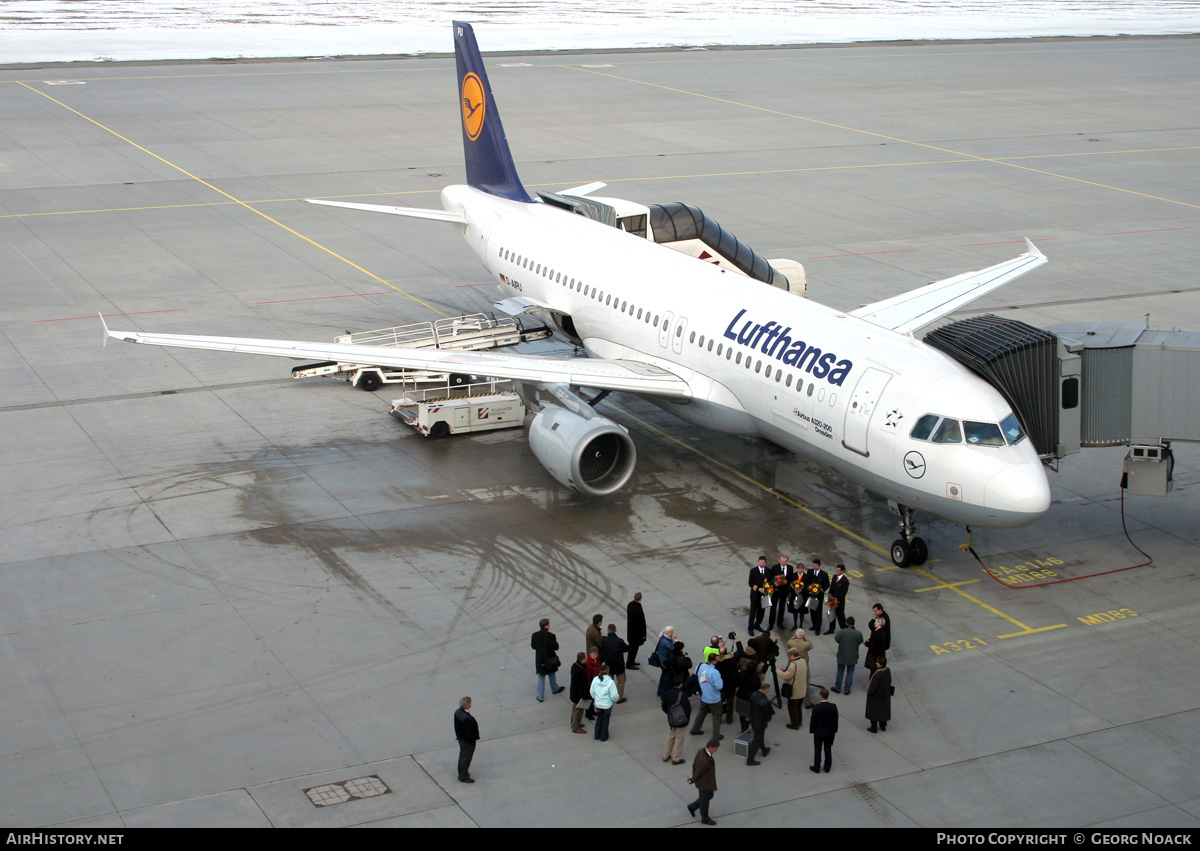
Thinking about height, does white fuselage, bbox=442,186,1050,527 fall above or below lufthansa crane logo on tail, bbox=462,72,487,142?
below

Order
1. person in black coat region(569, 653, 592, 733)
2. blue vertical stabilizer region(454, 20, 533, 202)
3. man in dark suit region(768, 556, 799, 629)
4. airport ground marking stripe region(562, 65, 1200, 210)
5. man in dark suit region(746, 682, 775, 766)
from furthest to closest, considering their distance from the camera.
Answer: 1. airport ground marking stripe region(562, 65, 1200, 210)
2. blue vertical stabilizer region(454, 20, 533, 202)
3. man in dark suit region(768, 556, 799, 629)
4. person in black coat region(569, 653, 592, 733)
5. man in dark suit region(746, 682, 775, 766)

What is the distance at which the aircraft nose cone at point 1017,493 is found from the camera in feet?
76.4

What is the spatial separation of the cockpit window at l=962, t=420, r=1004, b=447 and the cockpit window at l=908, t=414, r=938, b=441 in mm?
579

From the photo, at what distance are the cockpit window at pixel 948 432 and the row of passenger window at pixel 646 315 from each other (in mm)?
2444

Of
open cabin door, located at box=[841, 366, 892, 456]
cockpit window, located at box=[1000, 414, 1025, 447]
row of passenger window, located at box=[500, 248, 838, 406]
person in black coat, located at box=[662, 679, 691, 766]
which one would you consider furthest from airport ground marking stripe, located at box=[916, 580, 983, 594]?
person in black coat, located at box=[662, 679, 691, 766]

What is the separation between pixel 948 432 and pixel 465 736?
1102cm

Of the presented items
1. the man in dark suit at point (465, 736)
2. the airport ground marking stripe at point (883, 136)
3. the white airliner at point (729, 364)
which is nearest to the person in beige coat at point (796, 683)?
the man in dark suit at point (465, 736)

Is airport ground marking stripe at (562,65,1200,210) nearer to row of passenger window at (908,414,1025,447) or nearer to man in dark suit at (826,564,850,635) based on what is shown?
row of passenger window at (908,414,1025,447)

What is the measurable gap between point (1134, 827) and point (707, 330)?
14.7 meters

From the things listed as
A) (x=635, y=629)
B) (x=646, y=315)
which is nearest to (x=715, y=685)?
(x=635, y=629)

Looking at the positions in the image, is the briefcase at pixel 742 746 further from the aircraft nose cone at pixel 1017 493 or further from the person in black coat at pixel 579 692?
the aircraft nose cone at pixel 1017 493

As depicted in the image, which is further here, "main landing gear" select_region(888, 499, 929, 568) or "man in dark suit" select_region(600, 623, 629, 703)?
"main landing gear" select_region(888, 499, 929, 568)

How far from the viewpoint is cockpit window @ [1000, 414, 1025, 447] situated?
23953 millimetres

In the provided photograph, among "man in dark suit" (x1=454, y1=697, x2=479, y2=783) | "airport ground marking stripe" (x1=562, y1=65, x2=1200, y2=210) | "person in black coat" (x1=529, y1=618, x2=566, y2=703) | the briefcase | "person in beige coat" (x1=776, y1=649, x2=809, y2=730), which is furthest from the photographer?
"airport ground marking stripe" (x1=562, y1=65, x2=1200, y2=210)
